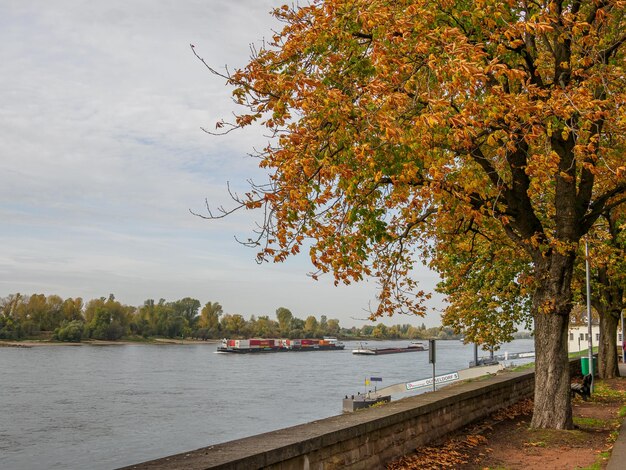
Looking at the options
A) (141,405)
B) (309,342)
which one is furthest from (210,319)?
(141,405)

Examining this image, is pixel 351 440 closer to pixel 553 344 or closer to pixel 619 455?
pixel 619 455

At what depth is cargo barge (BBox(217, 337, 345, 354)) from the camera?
142875mm

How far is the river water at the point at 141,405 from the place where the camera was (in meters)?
40.1

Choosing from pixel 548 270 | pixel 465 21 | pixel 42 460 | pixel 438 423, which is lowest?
pixel 42 460

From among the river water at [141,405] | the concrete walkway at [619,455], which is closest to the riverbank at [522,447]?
the concrete walkway at [619,455]

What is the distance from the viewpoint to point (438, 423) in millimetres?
10859

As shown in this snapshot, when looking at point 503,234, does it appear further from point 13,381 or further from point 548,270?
point 13,381

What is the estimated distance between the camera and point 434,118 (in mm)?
7527

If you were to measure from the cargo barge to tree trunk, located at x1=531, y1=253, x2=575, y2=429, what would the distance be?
13281 centimetres

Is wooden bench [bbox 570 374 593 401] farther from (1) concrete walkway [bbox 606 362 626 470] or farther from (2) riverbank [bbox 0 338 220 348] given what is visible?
(2) riverbank [bbox 0 338 220 348]

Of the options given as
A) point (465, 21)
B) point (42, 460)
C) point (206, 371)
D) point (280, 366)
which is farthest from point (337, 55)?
point (280, 366)

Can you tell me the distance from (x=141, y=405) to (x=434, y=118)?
5370cm

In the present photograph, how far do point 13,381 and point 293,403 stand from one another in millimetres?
33367

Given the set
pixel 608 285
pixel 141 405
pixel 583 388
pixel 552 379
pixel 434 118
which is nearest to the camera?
pixel 434 118
